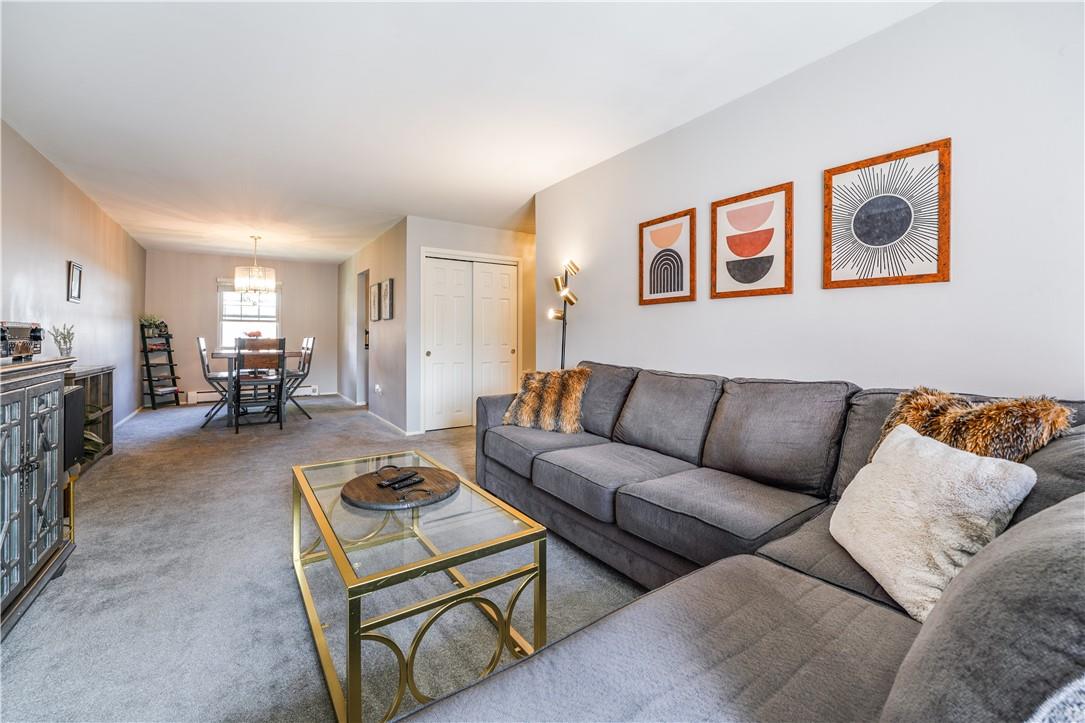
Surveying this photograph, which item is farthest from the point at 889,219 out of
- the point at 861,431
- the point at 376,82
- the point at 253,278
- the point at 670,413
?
the point at 253,278

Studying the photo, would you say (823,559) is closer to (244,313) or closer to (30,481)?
(30,481)

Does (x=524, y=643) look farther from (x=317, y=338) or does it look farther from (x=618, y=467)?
(x=317, y=338)

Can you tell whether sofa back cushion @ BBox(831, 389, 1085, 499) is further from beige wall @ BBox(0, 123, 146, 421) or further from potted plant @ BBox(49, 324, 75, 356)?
potted plant @ BBox(49, 324, 75, 356)

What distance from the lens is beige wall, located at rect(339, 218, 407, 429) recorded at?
5188 millimetres

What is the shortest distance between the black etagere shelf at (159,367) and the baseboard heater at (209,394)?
134mm

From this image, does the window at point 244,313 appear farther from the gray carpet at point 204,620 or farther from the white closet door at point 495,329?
the gray carpet at point 204,620

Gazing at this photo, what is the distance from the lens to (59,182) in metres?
3.70

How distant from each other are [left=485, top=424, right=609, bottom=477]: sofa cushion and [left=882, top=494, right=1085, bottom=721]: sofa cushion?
1991 mm

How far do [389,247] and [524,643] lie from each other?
4.97 metres

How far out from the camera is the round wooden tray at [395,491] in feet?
5.62

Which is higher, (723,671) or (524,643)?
(723,671)

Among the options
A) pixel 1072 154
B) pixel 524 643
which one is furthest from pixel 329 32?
pixel 1072 154

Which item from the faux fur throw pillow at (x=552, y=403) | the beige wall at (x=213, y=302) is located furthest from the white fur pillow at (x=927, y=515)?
the beige wall at (x=213, y=302)

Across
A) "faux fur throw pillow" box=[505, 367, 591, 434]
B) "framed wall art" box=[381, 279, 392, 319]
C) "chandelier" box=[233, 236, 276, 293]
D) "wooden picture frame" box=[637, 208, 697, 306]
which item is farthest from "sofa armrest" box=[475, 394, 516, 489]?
"chandelier" box=[233, 236, 276, 293]
